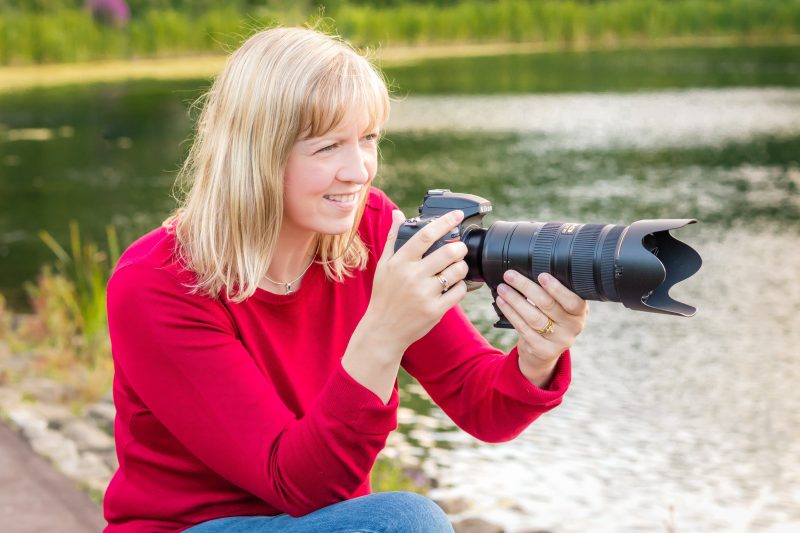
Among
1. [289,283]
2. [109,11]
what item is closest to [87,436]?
[289,283]

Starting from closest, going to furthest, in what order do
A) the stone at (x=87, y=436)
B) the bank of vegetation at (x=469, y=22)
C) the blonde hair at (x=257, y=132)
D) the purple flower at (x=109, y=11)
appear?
the blonde hair at (x=257, y=132)
the stone at (x=87, y=436)
the purple flower at (x=109, y=11)
the bank of vegetation at (x=469, y=22)

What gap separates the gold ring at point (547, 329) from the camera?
4.52 feet

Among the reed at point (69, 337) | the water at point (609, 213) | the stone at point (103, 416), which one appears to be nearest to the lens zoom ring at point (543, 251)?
the water at point (609, 213)

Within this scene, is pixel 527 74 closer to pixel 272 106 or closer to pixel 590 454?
pixel 590 454

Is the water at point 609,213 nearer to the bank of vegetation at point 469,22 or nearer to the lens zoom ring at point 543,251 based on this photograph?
the lens zoom ring at point 543,251

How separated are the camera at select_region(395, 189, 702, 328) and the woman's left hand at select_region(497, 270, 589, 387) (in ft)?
0.07

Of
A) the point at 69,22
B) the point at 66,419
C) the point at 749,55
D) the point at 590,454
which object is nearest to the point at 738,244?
the point at 590,454

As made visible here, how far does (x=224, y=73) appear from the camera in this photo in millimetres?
1466

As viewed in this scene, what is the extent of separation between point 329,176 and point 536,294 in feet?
1.04

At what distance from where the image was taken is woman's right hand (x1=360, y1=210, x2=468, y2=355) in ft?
4.24

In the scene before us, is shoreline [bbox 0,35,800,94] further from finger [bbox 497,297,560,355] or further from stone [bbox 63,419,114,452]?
finger [bbox 497,297,560,355]

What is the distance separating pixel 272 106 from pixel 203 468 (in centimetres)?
49

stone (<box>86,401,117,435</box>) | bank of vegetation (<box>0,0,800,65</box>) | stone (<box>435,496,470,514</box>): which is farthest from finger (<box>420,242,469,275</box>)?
bank of vegetation (<box>0,0,800,65</box>)

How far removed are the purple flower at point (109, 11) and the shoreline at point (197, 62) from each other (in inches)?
29.5
